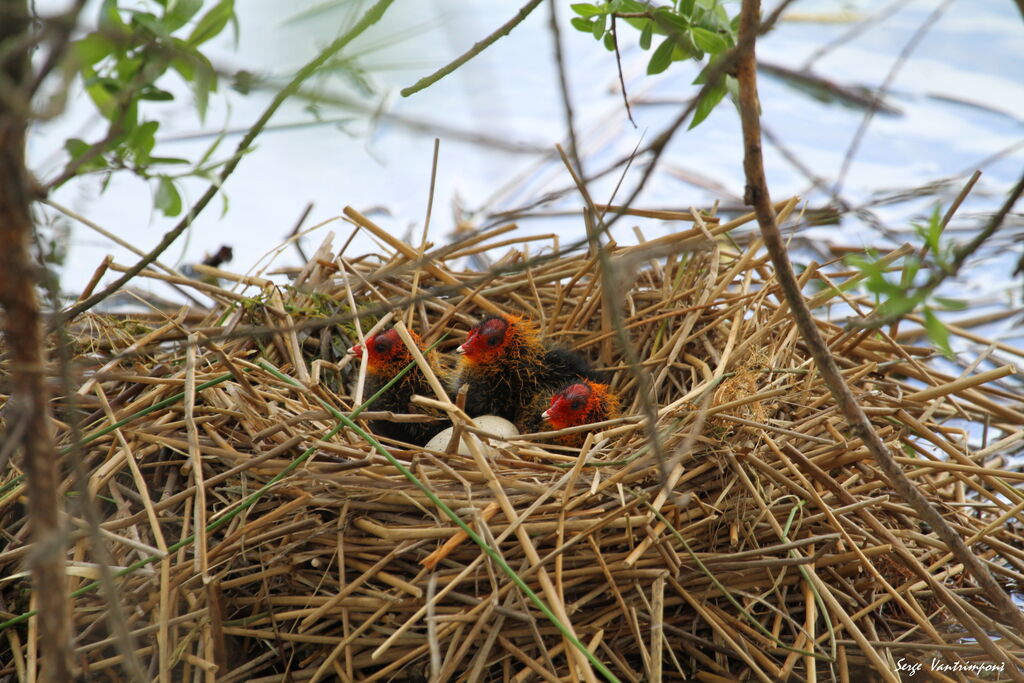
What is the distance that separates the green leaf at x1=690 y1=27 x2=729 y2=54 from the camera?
1.19 metres

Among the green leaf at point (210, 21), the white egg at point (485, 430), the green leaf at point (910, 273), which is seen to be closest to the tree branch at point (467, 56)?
the green leaf at point (210, 21)

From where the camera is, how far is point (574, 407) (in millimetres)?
1857

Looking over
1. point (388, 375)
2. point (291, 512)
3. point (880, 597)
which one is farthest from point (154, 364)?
point (880, 597)

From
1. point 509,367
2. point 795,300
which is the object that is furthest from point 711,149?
point 795,300

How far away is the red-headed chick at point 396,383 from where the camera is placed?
203cm

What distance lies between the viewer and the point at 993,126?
322 centimetres

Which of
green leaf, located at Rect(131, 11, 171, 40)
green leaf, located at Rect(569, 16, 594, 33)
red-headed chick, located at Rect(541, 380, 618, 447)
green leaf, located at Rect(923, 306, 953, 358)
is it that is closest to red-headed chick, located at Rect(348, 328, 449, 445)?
red-headed chick, located at Rect(541, 380, 618, 447)

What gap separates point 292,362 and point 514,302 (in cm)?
68

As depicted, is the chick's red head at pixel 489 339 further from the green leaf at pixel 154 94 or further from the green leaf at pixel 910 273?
the green leaf at pixel 910 273

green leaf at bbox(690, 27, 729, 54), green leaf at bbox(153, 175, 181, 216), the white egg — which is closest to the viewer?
green leaf at bbox(153, 175, 181, 216)

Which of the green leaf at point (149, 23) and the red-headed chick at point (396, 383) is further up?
the green leaf at point (149, 23)

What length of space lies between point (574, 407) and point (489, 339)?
0.99 ft

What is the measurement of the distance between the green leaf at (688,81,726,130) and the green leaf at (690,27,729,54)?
6 centimetres

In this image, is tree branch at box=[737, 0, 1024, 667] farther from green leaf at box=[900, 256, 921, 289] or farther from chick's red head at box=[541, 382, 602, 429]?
chick's red head at box=[541, 382, 602, 429]
